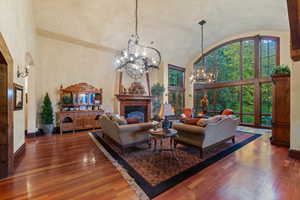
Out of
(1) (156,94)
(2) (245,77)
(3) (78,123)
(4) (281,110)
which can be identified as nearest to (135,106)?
(1) (156,94)

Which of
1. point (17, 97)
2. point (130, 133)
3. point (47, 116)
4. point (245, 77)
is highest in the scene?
point (245, 77)

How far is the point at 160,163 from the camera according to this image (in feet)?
9.46

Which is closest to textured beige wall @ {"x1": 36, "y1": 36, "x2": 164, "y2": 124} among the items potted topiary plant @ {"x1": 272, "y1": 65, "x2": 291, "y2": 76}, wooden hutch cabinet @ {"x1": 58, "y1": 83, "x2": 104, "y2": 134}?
wooden hutch cabinet @ {"x1": 58, "y1": 83, "x2": 104, "y2": 134}

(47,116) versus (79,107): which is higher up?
(79,107)

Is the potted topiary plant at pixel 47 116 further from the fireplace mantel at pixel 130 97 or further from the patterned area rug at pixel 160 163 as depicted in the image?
the fireplace mantel at pixel 130 97

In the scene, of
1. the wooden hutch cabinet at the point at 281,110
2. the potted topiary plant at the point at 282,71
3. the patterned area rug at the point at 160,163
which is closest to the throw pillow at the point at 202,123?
the patterned area rug at the point at 160,163

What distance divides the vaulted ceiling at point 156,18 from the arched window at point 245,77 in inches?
35.5

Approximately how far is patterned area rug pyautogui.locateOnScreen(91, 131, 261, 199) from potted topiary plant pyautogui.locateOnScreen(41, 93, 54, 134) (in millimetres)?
2473

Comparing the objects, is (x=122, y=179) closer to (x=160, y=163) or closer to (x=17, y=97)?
(x=160, y=163)

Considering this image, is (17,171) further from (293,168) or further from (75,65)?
(293,168)

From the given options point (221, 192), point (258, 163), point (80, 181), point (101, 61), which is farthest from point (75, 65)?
point (258, 163)

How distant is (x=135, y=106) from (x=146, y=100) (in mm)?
720

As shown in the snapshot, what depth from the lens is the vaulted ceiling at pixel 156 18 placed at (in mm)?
4832

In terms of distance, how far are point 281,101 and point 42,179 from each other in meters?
6.21
